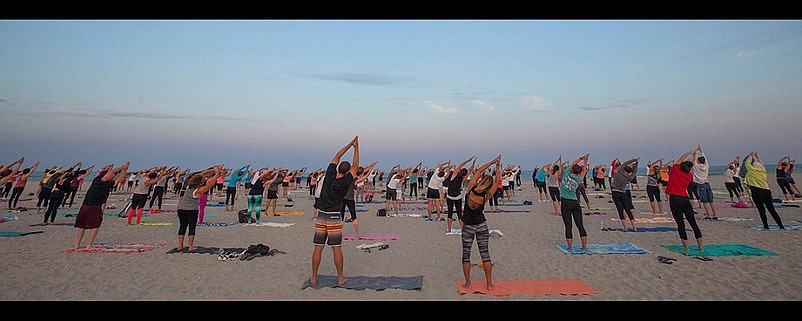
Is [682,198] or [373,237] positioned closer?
[682,198]

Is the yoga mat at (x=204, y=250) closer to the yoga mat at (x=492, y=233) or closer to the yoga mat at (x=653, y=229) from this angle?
the yoga mat at (x=492, y=233)

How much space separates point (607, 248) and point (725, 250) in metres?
2.39

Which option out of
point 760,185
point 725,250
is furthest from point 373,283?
point 760,185

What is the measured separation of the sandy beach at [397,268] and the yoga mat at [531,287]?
0.14 metres

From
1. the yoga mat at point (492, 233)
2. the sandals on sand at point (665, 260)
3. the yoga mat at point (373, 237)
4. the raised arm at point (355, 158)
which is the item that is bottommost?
the yoga mat at point (373, 237)

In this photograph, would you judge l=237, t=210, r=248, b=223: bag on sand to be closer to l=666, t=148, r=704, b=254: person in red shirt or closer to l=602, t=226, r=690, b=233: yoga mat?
l=602, t=226, r=690, b=233: yoga mat

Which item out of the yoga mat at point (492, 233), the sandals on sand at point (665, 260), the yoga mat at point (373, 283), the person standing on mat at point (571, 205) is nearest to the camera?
the yoga mat at point (373, 283)

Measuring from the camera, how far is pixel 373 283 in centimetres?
→ 634

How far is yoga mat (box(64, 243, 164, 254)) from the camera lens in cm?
865

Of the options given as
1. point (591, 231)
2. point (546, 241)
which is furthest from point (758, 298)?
point (591, 231)

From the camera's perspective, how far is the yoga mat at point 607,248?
27.3 feet

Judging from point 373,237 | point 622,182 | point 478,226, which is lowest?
point 373,237

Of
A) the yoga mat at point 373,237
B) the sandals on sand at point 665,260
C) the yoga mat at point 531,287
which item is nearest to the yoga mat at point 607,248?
the sandals on sand at point 665,260

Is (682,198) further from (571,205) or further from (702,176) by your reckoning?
(702,176)
